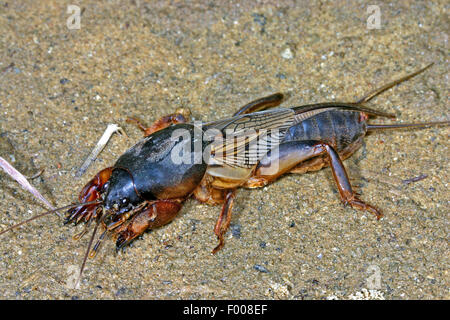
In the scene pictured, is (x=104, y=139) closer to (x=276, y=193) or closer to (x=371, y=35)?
(x=276, y=193)

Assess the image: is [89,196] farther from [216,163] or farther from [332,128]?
[332,128]

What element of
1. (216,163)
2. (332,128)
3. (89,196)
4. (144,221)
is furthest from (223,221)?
(332,128)

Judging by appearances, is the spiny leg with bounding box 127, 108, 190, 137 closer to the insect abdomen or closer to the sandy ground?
the sandy ground

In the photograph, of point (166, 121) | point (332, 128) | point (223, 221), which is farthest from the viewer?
point (166, 121)

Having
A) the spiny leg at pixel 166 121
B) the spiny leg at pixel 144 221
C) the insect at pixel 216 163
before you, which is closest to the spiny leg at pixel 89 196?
the insect at pixel 216 163

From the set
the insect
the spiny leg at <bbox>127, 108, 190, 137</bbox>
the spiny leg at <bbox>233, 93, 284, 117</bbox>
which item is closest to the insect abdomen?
the insect

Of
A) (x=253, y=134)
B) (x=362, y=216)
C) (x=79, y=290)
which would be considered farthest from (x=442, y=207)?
(x=79, y=290)

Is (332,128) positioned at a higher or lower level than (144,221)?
higher
